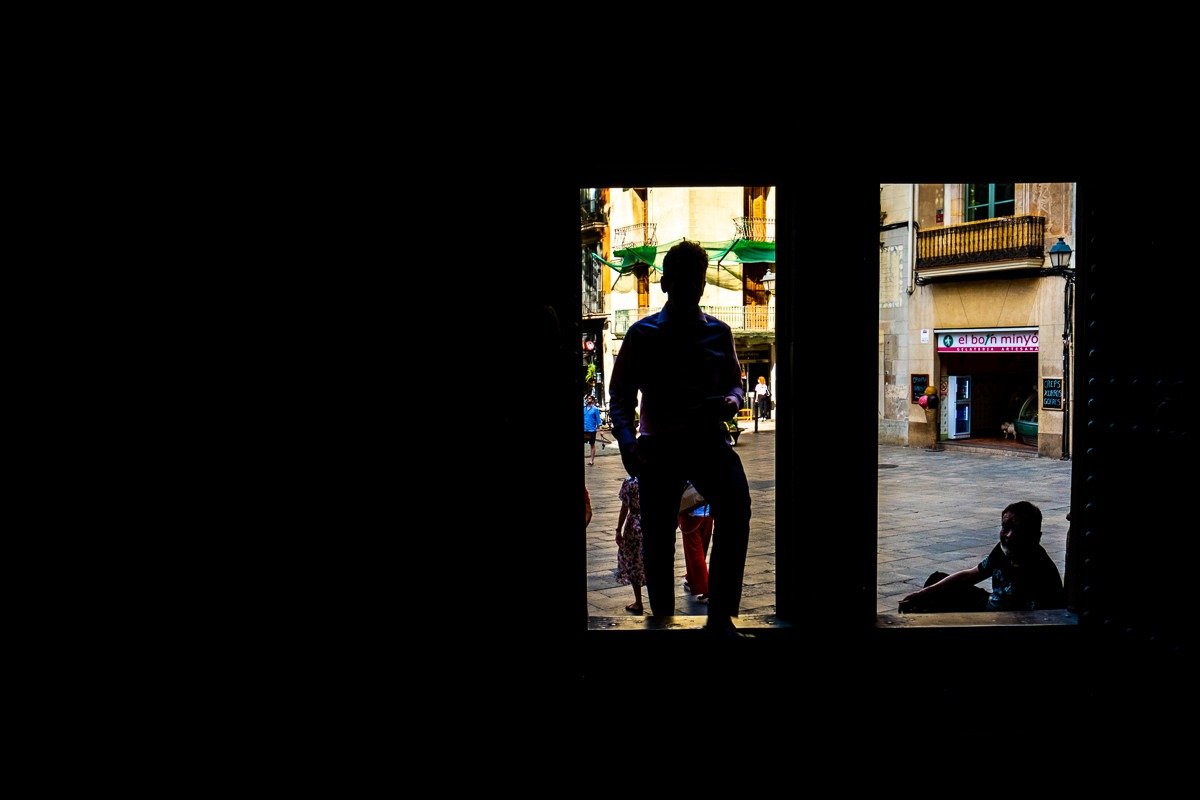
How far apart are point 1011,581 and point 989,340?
16.1 meters

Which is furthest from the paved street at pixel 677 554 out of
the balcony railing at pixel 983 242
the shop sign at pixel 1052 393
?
the balcony railing at pixel 983 242

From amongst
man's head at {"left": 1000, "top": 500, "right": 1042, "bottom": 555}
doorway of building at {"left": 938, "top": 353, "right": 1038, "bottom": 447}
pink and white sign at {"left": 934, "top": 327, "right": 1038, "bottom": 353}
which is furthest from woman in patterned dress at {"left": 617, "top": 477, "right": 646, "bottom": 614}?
doorway of building at {"left": 938, "top": 353, "right": 1038, "bottom": 447}

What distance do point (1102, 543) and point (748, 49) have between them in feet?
7.00

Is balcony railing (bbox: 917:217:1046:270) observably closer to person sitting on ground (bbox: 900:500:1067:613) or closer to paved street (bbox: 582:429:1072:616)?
paved street (bbox: 582:429:1072:616)

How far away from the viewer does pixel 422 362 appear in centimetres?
Answer: 286

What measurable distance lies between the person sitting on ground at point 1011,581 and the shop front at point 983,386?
15.7m

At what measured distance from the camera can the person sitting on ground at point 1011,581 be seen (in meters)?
3.81

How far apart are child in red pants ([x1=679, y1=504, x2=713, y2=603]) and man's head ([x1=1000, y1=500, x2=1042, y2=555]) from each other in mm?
1798

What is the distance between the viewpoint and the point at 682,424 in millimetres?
3506

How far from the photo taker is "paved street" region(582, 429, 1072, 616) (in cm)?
602

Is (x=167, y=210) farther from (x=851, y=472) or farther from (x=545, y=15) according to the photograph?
(x=851, y=472)

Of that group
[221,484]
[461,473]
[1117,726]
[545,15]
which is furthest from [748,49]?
[1117,726]

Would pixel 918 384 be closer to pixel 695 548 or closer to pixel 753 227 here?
pixel 753 227

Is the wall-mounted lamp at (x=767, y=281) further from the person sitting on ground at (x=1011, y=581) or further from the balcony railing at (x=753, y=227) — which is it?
the person sitting on ground at (x=1011, y=581)
